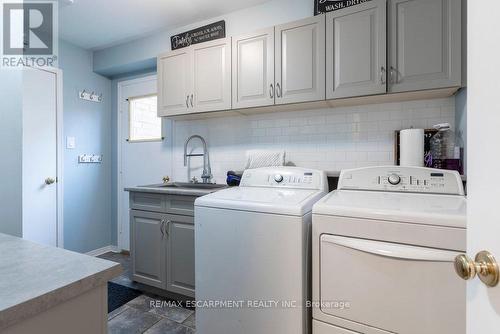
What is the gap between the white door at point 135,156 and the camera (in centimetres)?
305

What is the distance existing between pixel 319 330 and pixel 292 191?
0.78 m

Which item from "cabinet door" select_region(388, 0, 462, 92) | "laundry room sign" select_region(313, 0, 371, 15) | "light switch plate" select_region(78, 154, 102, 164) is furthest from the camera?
"light switch plate" select_region(78, 154, 102, 164)

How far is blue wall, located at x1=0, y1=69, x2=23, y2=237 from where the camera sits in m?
1.45

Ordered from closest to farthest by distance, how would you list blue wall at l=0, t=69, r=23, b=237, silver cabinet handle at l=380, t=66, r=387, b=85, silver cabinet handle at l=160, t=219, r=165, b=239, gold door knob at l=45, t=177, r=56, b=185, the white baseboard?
blue wall at l=0, t=69, r=23, b=237 < silver cabinet handle at l=380, t=66, r=387, b=85 < silver cabinet handle at l=160, t=219, r=165, b=239 < gold door knob at l=45, t=177, r=56, b=185 < the white baseboard

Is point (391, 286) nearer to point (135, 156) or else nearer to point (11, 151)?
point (11, 151)

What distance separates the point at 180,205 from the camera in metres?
2.11

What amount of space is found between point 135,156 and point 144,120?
456mm

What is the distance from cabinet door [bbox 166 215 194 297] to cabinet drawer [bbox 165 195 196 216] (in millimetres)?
40

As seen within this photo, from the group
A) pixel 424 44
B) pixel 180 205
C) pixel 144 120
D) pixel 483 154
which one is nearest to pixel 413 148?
pixel 424 44

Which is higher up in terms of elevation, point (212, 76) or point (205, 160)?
point (212, 76)

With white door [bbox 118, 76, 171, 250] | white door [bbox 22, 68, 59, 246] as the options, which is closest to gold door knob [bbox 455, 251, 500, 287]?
white door [bbox 118, 76, 171, 250]

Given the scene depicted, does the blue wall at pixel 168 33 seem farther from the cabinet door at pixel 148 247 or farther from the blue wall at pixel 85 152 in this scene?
the cabinet door at pixel 148 247

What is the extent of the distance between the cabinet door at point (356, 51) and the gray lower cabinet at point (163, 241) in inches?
54.8

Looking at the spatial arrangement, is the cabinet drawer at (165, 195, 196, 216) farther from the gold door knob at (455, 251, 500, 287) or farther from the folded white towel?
the gold door knob at (455, 251, 500, 287)
